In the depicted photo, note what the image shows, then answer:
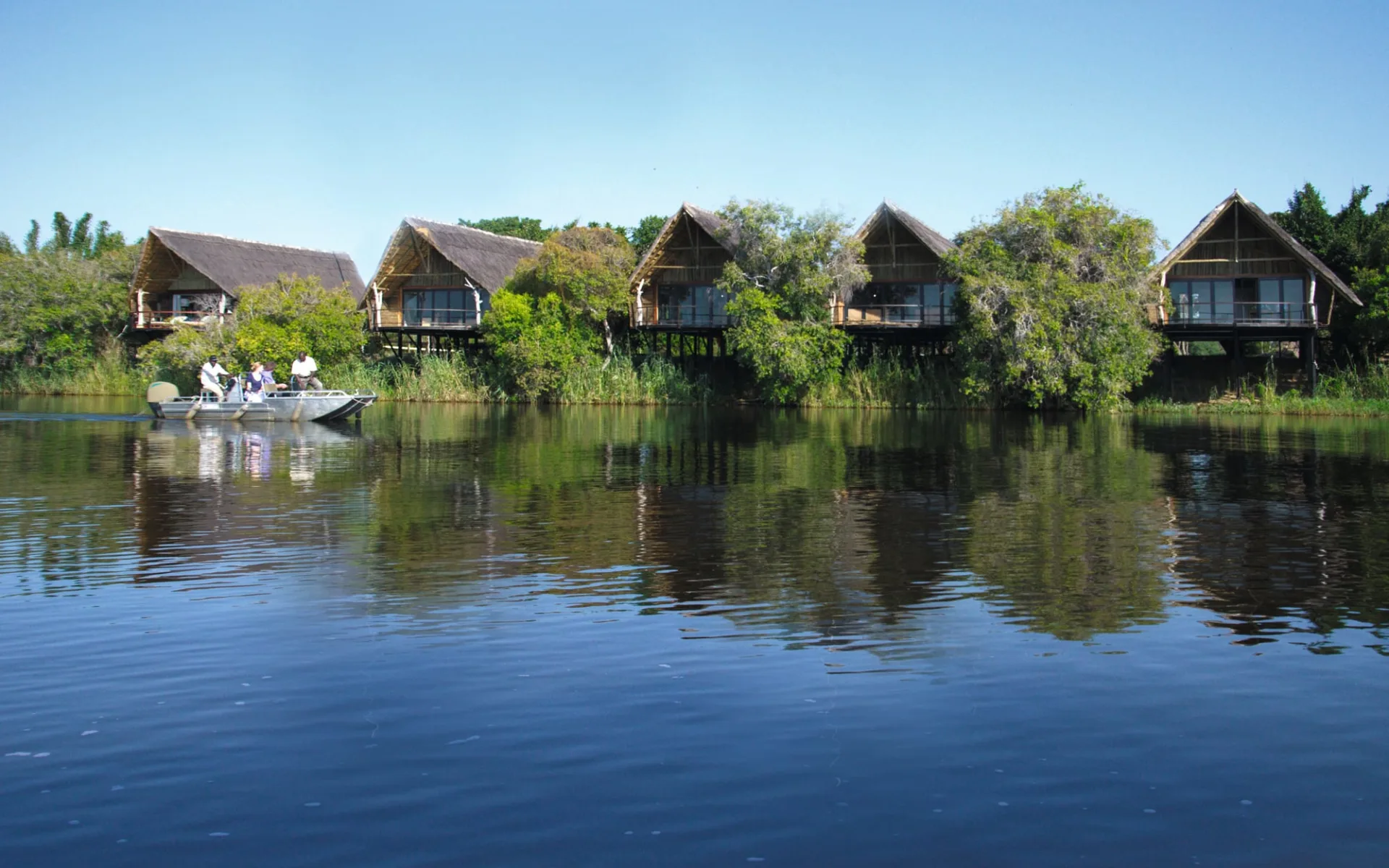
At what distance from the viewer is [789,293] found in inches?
1549

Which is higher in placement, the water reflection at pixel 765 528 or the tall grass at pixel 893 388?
the tall grass at pixel 893 388

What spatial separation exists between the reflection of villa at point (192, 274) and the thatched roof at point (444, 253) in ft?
6.78

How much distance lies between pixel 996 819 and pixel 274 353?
1631 inches

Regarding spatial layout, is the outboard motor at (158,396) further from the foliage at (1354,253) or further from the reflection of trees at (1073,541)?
the foliage at (1354,253)

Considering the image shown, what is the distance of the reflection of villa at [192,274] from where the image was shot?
4831cm

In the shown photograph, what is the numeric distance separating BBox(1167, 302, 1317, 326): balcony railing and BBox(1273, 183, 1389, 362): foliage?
183 centimetres

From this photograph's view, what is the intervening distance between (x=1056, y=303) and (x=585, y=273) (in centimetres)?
1635

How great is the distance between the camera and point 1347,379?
37656 millimetres

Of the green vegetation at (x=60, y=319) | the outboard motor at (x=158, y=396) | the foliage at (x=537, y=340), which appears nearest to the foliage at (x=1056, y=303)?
the foliage at (x=537, y=340)

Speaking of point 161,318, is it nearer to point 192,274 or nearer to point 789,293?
point 192,274

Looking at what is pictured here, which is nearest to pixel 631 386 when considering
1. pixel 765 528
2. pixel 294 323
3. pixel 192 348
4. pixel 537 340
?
pixel 537 340

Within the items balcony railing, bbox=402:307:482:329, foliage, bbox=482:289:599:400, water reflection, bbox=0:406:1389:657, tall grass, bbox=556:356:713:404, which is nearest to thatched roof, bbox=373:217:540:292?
balcony railing, bbox=402:307:482:329

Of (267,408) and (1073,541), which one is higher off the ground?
(267,408)

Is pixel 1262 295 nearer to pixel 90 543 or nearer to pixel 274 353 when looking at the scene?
pixel 274 353
